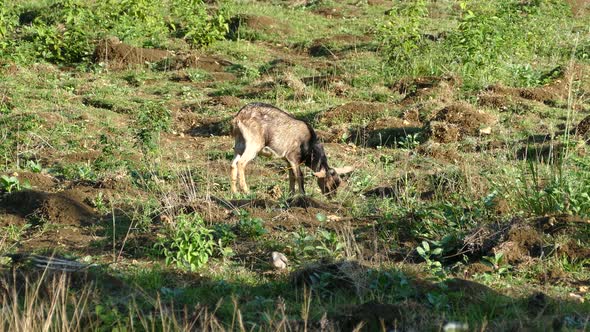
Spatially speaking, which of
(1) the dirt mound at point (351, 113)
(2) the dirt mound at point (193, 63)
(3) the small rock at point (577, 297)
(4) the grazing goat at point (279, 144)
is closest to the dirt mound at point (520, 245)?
(3) the small rock at point (577, 297)

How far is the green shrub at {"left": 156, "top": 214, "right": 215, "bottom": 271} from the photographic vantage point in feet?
26.8

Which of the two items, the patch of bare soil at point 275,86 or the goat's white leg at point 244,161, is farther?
Answer: the patch of bare soil at point 275,86

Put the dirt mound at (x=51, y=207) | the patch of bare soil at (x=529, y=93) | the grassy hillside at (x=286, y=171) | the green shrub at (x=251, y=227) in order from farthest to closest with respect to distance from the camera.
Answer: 1. the patch of bare soil at (x=529, y=93)
2. the dirt mound at (x=51, y=207)
3. the green shrub at (x=251, y=227)
4. the grassy hillside at (x=286, y=171)

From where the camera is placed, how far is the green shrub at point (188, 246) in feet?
26.8

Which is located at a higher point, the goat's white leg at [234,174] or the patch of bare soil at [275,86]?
the goat's white leg at [234,174]

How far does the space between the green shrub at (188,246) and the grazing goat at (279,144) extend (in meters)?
3.62

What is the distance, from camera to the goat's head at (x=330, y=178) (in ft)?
39.8

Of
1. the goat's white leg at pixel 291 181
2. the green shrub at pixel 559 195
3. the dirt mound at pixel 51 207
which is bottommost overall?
the goat's white leg at pixel 291 181

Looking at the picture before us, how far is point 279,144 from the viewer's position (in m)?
12.7

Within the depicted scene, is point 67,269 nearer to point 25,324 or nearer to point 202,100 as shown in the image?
point 25,324

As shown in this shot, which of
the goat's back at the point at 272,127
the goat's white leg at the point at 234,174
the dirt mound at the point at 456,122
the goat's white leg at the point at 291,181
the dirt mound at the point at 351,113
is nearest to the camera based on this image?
the goat's white leg at the point at 234,174

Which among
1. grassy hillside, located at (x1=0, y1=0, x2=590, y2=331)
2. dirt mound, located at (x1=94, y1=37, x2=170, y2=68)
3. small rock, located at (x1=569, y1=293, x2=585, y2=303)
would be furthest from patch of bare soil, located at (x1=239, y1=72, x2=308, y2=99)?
small rock, located at (x1=569, y1=293, x2=585, y2=303)

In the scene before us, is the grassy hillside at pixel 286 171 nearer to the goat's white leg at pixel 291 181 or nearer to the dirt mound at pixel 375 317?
the dirt mound at pixel 375 317

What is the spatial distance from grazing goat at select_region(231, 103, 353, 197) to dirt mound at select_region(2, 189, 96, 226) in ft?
8.81
